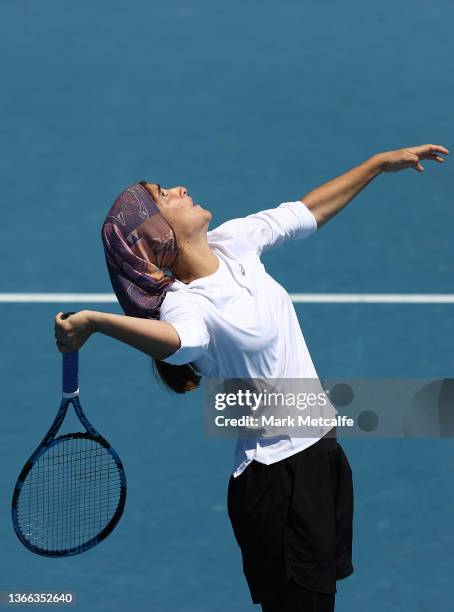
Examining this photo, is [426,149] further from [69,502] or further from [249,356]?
[69,502]

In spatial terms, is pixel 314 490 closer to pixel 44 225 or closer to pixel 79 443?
pixel 79 443

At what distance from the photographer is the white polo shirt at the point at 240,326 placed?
465 centimetres

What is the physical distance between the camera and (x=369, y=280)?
825 centimetres

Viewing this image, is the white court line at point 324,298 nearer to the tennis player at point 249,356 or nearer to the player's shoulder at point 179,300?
the tennis player at point 249,356

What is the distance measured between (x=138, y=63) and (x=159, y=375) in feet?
18.7

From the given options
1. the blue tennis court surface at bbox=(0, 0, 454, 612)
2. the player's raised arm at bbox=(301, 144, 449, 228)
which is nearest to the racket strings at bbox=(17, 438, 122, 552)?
the blue tennis court surface at bbox=(0, 0, 454, 612)

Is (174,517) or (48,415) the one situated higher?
(48,415)

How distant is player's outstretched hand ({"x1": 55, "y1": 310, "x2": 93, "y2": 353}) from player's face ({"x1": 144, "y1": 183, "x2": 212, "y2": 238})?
66 cm

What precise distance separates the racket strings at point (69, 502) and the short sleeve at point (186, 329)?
111cm

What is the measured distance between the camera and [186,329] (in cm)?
452

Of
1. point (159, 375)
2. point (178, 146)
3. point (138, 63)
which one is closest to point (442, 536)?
point (159, 375)

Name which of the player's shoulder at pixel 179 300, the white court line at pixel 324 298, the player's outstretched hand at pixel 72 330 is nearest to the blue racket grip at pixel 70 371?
the player's outstretched hand at pixel 72 330

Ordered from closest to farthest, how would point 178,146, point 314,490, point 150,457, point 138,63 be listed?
point 314,490, point 150,457, point 178,146, point 138,63

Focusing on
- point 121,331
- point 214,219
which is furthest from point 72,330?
point 214,219
